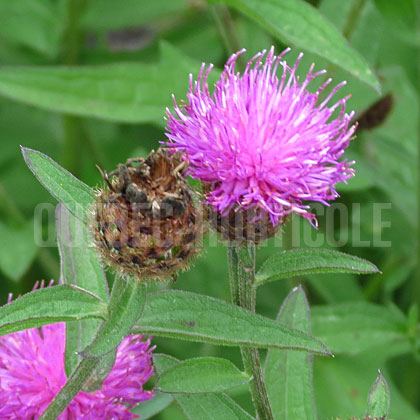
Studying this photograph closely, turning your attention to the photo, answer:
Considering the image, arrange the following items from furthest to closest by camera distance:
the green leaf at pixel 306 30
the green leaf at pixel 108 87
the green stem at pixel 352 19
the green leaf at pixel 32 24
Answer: the green leaf at pixel 32 24, the green stem at pixel 352 19, the green leaf at pixel 108 87, the green leaf at pixel 306 30

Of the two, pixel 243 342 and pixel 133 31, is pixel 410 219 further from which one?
pixel 133 31

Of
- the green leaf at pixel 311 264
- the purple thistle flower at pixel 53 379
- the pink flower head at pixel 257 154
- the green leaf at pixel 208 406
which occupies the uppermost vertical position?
the pink flower head at pixel 257 154

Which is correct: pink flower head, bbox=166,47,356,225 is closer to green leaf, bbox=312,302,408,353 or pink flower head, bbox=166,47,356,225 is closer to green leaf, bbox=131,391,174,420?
green leaf, bbox=131,391,174,420

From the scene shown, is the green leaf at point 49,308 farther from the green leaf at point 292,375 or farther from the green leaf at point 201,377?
the green leaf at point 292,375

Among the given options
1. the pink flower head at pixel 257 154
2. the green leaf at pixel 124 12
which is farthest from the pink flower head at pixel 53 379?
the green leaf at pixel 124 12

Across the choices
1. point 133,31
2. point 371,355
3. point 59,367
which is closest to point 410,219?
point 371,355

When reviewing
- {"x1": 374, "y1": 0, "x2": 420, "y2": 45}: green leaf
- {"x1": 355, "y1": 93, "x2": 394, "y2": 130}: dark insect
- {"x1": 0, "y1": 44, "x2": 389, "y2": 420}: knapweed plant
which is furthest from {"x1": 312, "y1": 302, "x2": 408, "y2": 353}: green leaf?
{"x1": 374, "y1": 0, "x2": 420, "y2": 45}: green leaf
